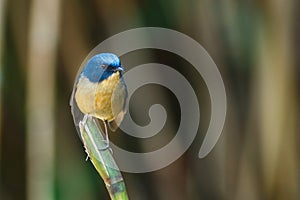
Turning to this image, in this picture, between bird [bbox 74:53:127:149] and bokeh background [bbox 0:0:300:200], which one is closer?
bird [bbox 74:53:127:149]

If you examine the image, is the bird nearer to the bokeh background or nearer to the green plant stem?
the green plant stem

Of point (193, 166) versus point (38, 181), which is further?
point (193, 166)

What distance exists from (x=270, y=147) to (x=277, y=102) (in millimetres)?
35

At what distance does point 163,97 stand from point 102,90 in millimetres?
202

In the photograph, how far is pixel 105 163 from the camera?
0.15m

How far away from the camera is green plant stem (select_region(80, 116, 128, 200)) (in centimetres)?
15

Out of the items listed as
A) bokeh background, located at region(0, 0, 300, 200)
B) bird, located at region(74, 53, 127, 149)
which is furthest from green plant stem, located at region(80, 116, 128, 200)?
bokeh background, located at region(0, 0, 300, 200)

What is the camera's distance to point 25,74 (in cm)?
34

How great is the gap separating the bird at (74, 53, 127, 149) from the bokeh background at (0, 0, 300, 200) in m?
0.12

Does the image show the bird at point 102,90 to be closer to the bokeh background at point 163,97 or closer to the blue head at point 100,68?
Answer: the blue head at point 100,68

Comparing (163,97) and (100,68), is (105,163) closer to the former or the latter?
(100,68)

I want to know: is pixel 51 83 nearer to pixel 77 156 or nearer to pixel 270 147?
pixel 77 156

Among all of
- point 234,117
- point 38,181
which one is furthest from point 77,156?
point 234,117

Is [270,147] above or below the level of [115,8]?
below
